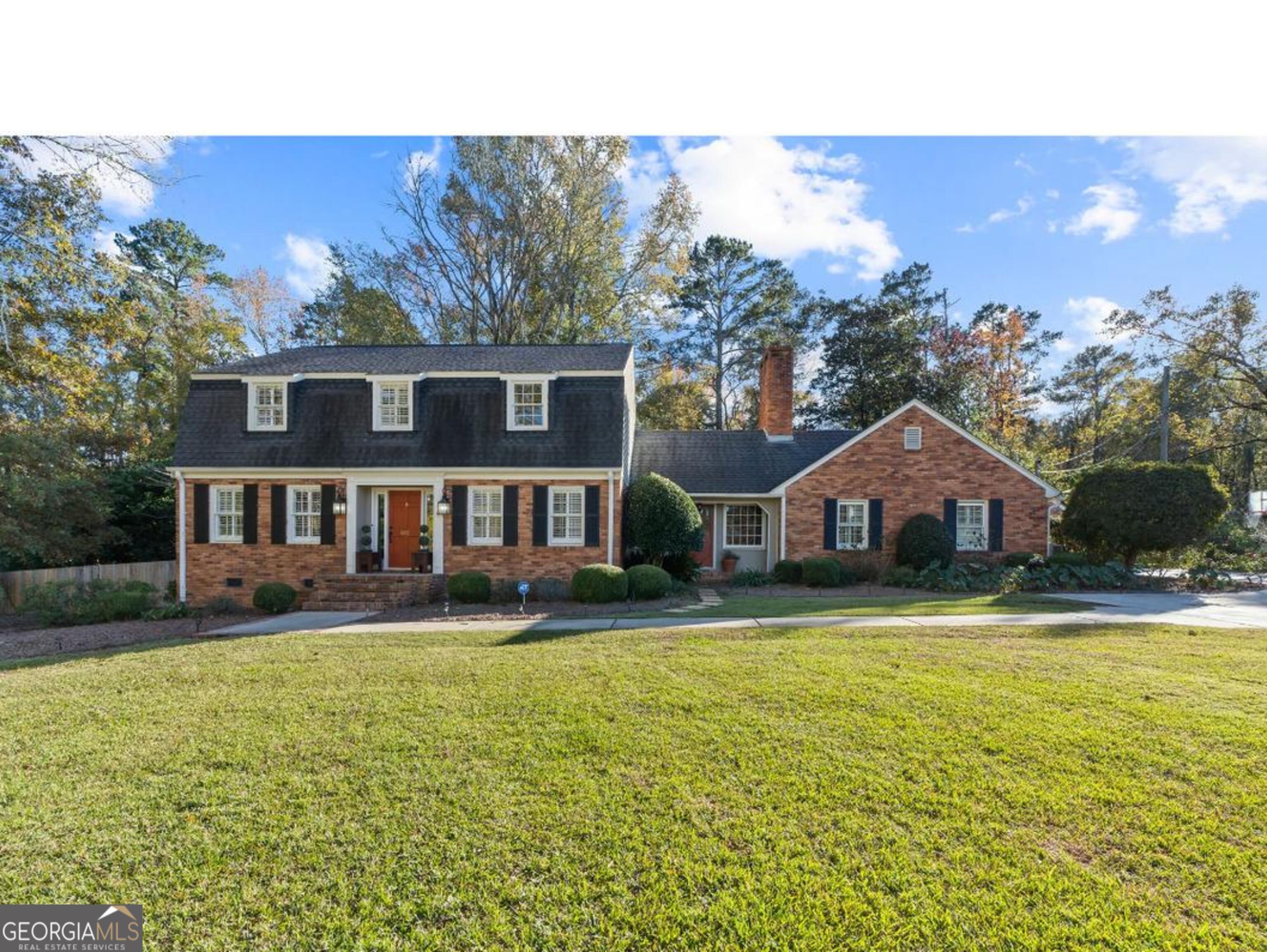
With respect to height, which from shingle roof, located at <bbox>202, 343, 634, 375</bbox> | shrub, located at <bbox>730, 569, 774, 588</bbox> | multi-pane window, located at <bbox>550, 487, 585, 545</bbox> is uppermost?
shingle roof, located at <bbox>202, 343, 634, 375</bbox>

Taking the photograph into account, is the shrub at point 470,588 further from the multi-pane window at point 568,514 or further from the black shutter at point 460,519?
the multi-pane window at point 568,514

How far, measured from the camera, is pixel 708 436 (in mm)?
18953

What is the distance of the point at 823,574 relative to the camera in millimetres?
14398

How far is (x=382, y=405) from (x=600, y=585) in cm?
747

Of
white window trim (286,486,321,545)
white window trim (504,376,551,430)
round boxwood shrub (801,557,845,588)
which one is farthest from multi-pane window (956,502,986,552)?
white window trim (286,486,321,545)

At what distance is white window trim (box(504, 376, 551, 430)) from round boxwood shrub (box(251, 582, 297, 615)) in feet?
20.0

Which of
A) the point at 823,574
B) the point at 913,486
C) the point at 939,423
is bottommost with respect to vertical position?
the point at 823,574

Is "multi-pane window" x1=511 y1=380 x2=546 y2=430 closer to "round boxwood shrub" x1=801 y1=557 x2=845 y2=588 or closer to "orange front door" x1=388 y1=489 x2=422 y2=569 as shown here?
"orange front door" x1=388 y1=489 x2=422 y2=569

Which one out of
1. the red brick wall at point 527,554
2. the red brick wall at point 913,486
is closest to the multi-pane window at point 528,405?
the red brick wall at point 527,554

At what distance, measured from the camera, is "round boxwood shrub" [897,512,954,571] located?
14.7 m

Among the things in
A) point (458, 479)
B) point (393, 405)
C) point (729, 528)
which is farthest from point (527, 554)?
point (729, 528)

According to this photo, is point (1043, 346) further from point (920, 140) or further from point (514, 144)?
point (920, 140)

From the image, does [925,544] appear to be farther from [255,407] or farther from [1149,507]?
[255,407]

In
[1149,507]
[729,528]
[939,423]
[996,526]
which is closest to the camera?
[1149,507]
